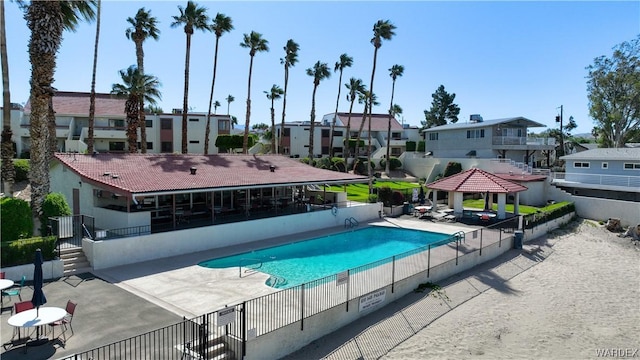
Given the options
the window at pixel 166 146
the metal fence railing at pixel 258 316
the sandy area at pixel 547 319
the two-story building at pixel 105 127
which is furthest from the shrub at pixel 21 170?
the sandy area at pixel 547 319

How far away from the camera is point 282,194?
30906mm

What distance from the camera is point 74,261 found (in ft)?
56.7

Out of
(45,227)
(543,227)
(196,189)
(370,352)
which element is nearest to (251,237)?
(196,189)

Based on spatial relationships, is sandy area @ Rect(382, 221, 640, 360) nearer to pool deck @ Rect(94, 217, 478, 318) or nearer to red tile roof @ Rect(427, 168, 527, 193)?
pool deck @ Rect(94, 217, 478, 318)

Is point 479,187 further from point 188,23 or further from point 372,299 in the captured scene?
point 188,23

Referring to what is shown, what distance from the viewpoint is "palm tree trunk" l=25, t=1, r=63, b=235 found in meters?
18.9

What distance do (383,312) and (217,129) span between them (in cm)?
4641

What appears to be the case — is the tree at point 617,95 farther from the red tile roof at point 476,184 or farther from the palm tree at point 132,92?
the palm tree at point 132,92

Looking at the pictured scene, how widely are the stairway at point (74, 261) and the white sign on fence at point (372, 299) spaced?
37.5 feet

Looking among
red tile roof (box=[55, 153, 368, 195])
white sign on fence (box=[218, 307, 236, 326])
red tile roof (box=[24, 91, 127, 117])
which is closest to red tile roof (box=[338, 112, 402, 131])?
red tile roof (box=[24, 91, 127, 117])

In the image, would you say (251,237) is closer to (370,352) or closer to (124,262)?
(124,262)

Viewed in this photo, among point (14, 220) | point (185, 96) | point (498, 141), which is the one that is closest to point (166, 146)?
point (185, 96)

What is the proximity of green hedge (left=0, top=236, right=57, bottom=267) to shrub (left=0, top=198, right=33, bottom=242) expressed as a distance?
3.66 feet

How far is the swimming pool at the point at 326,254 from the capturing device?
748 inches
